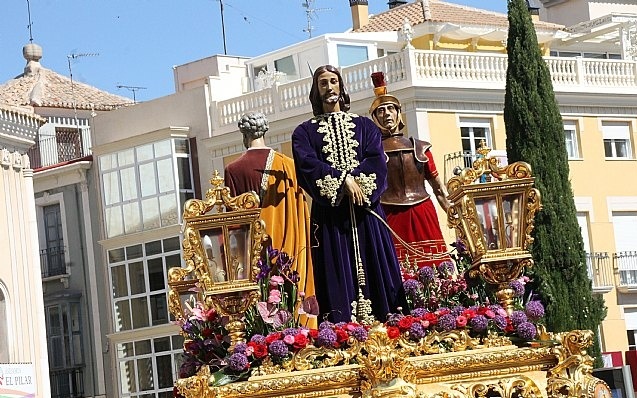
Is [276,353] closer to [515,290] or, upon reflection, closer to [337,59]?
[515,290]

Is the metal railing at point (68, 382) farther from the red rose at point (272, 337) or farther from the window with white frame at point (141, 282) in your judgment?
the red rose at point (272, 337)

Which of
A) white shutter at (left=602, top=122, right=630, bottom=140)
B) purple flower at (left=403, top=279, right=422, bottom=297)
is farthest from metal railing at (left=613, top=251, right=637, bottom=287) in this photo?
purple flower at (left=403, top=279, right=422, bottom=297)

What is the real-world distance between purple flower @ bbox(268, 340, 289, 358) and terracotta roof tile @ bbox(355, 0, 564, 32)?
31.3 metres

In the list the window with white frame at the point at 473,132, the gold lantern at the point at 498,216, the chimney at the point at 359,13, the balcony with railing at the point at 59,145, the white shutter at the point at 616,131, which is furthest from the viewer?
the chimney at the point at 359,13

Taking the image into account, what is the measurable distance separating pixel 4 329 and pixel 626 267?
48.6 ft

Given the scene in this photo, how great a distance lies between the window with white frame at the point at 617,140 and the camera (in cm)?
3816

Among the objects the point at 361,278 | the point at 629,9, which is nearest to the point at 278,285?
the point at 361,278

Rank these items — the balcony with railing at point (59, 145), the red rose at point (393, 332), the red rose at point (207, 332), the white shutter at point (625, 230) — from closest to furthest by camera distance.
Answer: the red rose at point (393, 332) → the red rose at point (207, 332) → the white shutter at point (625, 230) → the balcony with railing at point (59, 145)

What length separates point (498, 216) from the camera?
28.7 feet

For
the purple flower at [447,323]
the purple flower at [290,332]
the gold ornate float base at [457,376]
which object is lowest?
the gold ornate float base at [457,376]

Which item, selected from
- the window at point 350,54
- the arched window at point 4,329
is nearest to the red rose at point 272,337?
→ the arched window at point 4,329

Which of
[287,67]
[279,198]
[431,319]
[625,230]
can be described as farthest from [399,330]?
[287,67]

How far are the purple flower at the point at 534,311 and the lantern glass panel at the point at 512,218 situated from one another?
1.05 ft

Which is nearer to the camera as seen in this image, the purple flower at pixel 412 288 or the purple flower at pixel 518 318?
the purple flower at pixel 518 318
